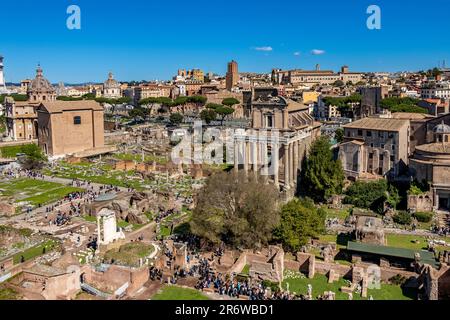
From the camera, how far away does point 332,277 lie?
22.4 meters

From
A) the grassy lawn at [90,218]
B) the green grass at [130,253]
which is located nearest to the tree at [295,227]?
the green grass at [130,253]

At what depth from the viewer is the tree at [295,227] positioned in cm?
2509

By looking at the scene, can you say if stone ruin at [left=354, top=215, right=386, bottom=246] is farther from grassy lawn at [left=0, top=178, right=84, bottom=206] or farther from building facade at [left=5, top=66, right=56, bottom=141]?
building facade at [left=5, top=66, right=56, bottom=141]

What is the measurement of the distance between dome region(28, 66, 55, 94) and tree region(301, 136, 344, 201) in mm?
61344

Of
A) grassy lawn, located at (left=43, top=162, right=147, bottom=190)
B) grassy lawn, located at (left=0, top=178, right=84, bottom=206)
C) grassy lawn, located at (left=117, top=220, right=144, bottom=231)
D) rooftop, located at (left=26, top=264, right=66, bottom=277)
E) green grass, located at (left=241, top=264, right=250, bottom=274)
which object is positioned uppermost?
grassy lawn, located at (left=43, top=162, right=147, bottom=190)

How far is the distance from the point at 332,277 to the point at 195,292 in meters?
7.23

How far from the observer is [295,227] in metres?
25.4

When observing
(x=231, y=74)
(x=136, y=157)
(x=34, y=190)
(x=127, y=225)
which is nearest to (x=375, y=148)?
(x=127, y=225)

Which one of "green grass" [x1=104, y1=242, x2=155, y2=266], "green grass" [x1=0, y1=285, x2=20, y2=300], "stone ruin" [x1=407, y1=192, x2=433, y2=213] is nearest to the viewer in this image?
"green grass" [x1=0, y1=285, x2=20, y2=300]

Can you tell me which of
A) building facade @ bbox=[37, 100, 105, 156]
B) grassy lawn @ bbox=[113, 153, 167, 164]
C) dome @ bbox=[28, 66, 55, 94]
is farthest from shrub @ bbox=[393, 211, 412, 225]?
dome @ bbox=[28, 66, 55, 94]

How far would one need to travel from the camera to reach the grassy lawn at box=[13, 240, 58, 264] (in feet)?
84.6

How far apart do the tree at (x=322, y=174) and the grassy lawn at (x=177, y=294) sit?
1877cm

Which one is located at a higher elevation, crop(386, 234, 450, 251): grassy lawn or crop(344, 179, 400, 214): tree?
crop(344, 179, 400, 214): tree

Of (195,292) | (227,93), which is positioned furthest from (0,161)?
(227,93)
